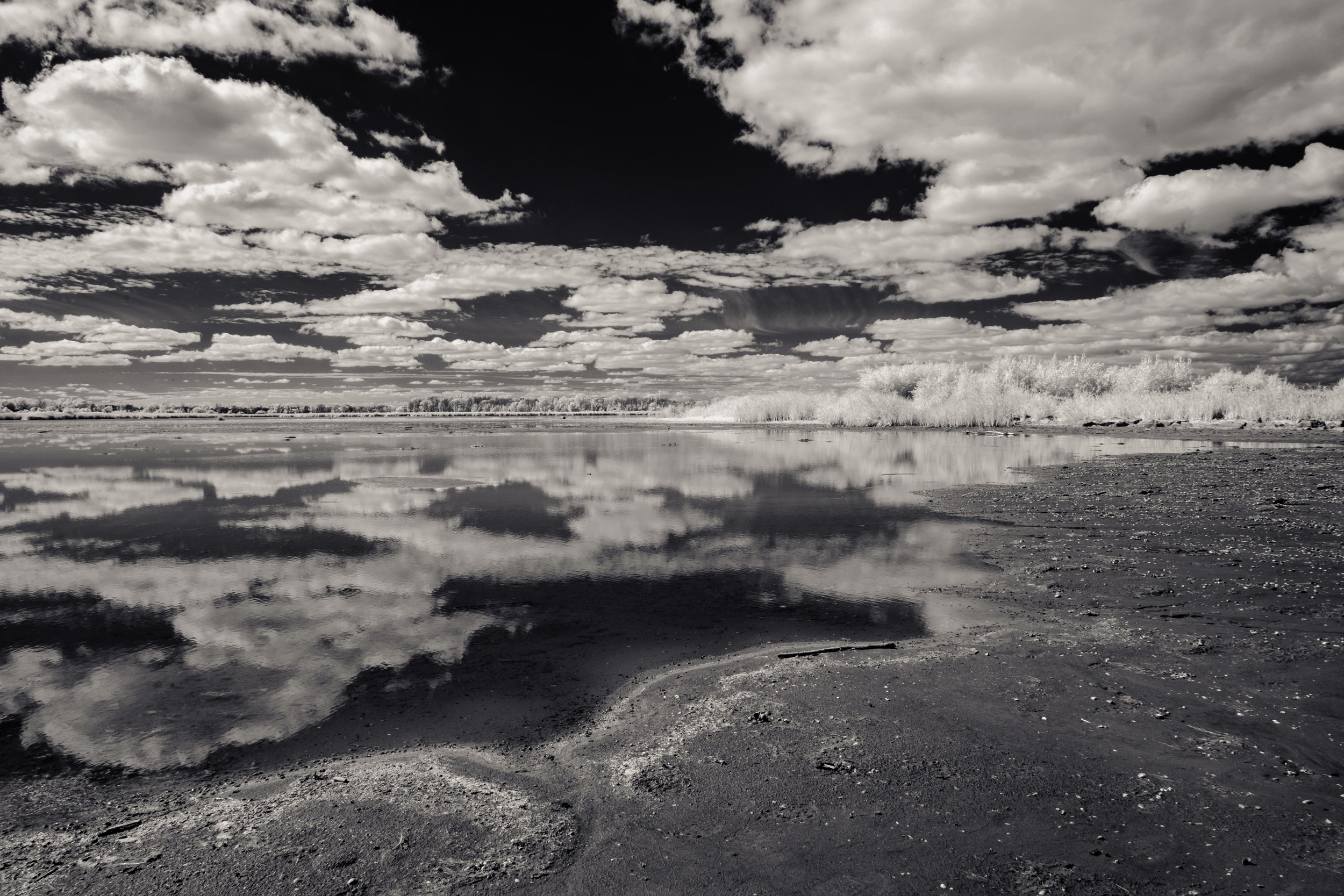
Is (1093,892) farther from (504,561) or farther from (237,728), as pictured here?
(504,561)

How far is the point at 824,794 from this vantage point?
500cm

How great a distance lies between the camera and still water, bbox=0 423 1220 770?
6.56 metres

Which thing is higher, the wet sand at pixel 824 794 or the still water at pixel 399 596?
the wet sand at pixel 824 794

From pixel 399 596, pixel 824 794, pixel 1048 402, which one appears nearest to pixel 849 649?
pixel 824 794

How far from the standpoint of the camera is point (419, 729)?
20.1 ft

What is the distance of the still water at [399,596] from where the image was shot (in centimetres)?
→ 656

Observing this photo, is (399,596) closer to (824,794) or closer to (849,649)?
(849,649)

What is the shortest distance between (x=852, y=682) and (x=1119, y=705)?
96.0 inches

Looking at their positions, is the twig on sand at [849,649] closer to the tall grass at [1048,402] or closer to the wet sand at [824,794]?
the wet sand at [824,794]

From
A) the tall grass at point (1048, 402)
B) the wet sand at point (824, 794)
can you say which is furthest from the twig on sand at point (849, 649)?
the tall grass at point (1048, 402)

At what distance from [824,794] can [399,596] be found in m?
7.79

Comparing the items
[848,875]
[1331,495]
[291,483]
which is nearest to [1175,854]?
[848,875]

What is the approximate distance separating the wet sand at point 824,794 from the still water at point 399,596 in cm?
71

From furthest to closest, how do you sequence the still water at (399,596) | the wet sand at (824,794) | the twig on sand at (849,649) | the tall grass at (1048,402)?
the tall grass at (1048,402) → the twig on sand at (849,649) → the still water at (399,596) → the wet sand at (824,794)
